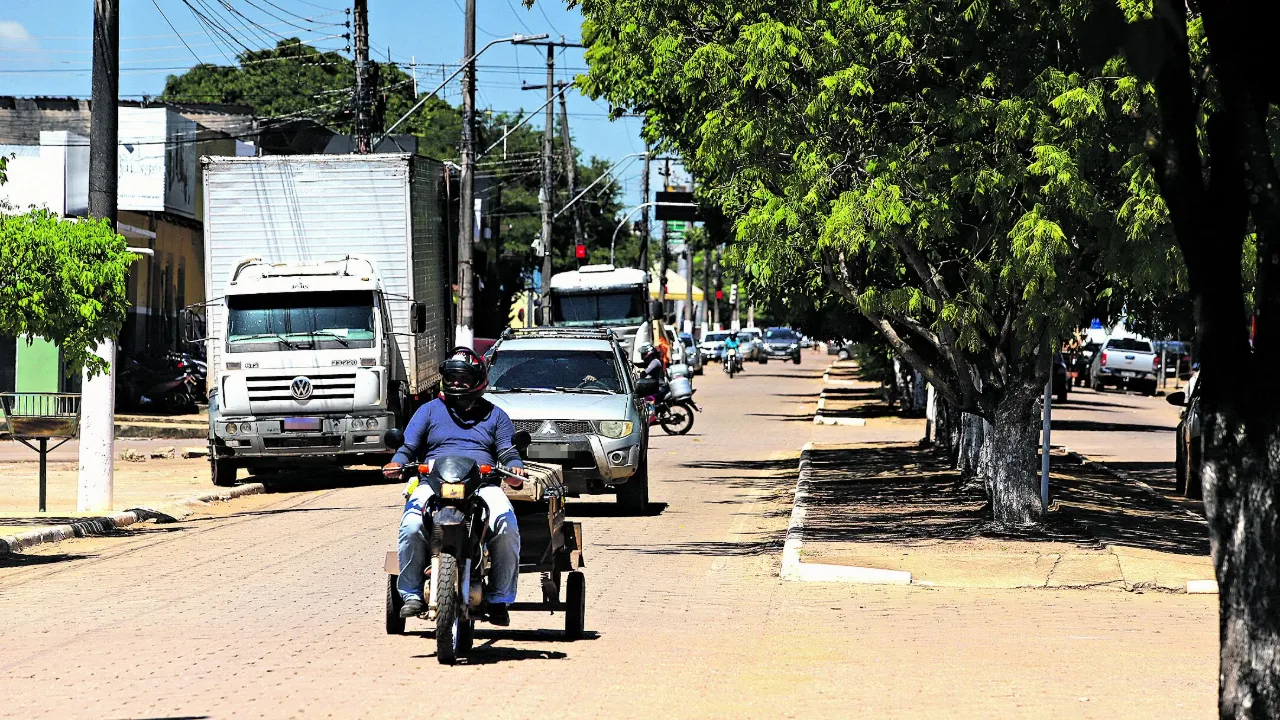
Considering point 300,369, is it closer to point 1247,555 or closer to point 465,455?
point 465,455

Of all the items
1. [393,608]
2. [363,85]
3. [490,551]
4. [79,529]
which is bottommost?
[79,529]

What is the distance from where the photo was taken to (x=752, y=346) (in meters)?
94.2

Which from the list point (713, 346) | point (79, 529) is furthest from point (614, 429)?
point (713, 346)

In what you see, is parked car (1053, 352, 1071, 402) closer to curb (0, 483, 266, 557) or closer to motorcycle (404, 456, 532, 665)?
curb (0, 483, 266, 557)

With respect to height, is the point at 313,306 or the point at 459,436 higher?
the point at 313,306

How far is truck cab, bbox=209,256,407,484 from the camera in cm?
2262

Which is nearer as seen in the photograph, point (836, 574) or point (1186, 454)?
point (836, 574)

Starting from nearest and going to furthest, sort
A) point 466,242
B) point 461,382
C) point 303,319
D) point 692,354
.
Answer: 1. point 461,382
2. point 303,319
3. point 466,242
4. point 692,354

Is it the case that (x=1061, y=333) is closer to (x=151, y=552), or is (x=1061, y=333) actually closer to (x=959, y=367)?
(x=959, y=367)

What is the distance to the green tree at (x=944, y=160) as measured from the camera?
46.9ft

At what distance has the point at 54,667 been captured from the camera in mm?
8781

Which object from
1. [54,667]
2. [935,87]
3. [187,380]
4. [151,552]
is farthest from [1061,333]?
[187,380]

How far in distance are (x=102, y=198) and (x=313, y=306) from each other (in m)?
5.32

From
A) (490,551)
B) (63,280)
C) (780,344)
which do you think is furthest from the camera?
(780,344)
